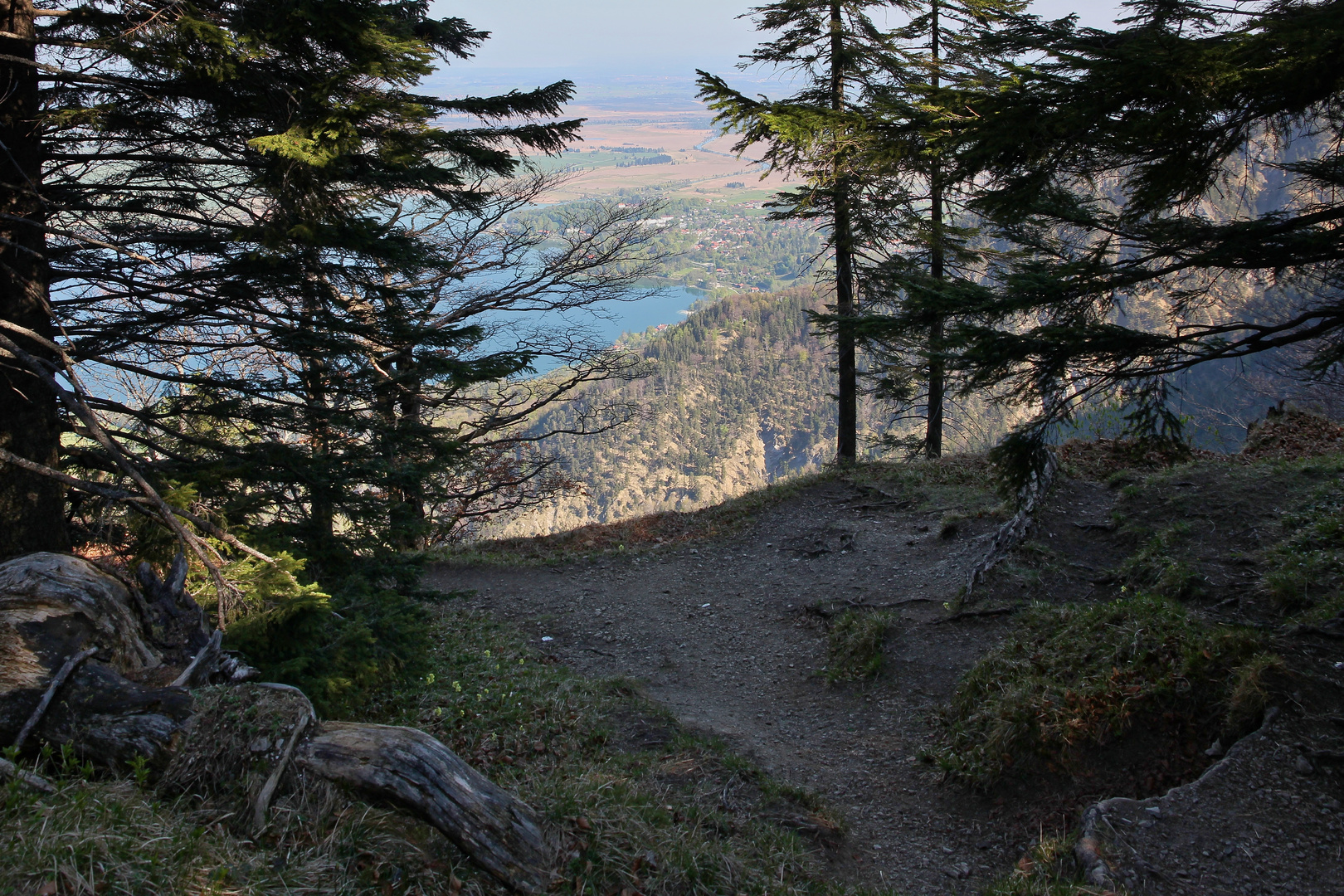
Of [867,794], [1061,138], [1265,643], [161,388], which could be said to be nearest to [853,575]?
[867,794]

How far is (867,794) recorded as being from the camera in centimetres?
537

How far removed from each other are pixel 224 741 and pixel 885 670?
591 centimetres

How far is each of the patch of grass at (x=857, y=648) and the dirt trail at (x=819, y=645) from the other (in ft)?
0.44

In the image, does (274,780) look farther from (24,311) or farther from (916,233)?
(916,233)

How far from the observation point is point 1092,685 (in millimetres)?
4910

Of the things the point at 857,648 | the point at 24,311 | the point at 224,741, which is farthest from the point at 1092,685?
the point at 24,311

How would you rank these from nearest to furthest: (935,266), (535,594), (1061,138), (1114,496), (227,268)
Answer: (1061,138) < (227,268) < (1114,496) < (535,594) < (935,266)

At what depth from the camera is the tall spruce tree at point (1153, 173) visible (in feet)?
13.4

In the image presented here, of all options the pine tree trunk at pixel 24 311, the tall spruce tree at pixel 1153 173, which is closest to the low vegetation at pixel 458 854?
the pine tree trunk at pixel 24 311

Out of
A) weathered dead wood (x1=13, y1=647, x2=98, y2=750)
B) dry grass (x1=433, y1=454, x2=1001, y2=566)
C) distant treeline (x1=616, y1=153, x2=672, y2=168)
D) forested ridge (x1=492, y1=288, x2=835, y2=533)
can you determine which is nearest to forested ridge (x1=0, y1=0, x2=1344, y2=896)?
weathered dead wood (x1=13, y1=647, x2=98, y2=750)

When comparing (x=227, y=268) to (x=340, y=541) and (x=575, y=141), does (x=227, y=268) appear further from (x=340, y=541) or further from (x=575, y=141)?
(x=575, y=141)

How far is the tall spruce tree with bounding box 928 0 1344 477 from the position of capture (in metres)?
4.08

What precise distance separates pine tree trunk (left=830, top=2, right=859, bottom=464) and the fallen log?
9.48 m

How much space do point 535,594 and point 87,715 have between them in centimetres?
802
